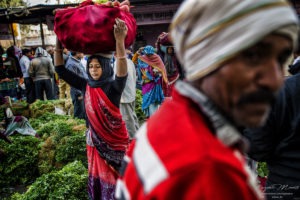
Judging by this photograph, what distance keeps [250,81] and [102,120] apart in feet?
8.25

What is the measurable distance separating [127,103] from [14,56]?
532cm

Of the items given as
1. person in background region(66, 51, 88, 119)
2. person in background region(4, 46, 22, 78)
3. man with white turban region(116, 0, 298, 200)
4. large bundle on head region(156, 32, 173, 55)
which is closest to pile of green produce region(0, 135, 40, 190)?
person in background region(66, 51, 88, 119)

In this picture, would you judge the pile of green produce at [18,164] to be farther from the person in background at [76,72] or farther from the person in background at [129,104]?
the person in background at [76,72]

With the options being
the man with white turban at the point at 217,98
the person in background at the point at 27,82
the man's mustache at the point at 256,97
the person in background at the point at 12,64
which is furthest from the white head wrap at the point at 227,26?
the person in background at the point at 27,82

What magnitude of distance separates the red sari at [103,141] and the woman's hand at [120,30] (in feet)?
1.82

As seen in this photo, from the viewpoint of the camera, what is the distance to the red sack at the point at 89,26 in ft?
10.1

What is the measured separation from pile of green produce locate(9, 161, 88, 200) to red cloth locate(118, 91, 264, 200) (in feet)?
10.2

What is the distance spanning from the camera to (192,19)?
1.02 metres

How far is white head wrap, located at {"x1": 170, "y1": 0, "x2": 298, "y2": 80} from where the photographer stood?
37.4 inches

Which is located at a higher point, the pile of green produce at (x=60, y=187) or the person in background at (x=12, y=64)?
the person in background at (x=12, y=64)

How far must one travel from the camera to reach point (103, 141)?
134 inches

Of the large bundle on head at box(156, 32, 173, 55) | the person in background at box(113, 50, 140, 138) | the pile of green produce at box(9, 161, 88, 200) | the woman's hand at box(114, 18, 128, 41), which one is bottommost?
the pile of green produce at box(9, 161, 88, 200)

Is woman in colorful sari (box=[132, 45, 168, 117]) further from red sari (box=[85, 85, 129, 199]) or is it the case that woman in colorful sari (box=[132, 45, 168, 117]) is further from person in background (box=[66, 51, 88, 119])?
red sari (box=[85, 85, 129, 199])

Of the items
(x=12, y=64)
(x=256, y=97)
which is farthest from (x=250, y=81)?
(x=12, y=64)
